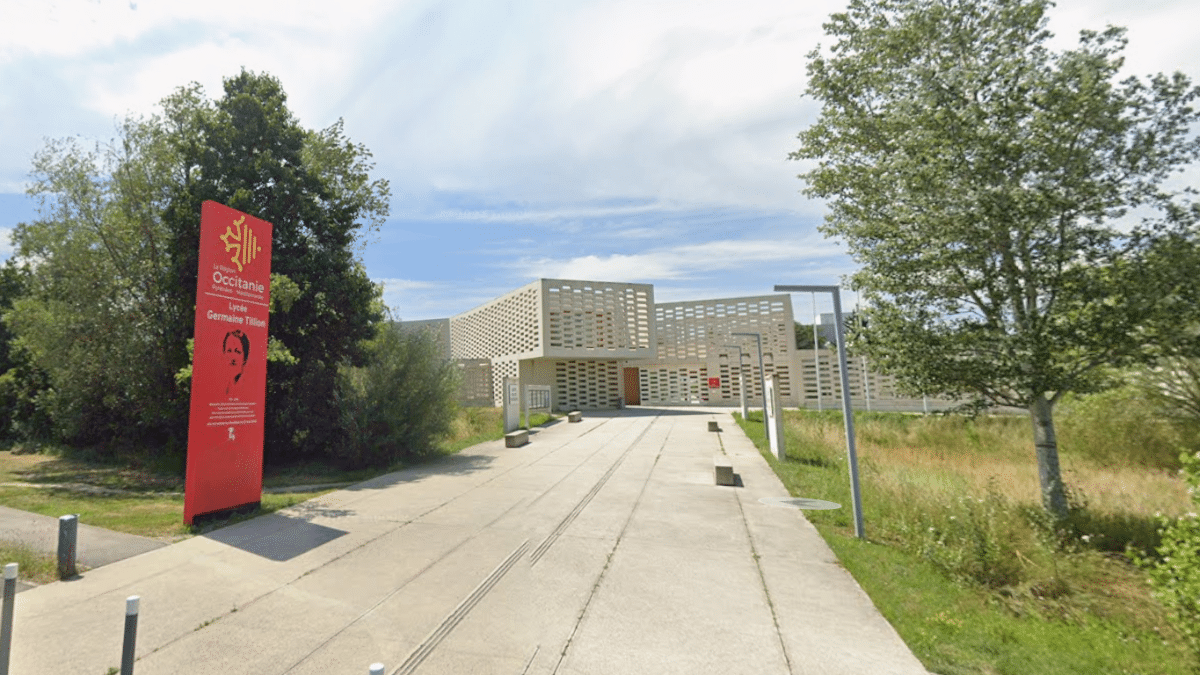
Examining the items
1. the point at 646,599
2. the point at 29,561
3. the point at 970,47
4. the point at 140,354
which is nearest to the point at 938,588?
the point at 646,599

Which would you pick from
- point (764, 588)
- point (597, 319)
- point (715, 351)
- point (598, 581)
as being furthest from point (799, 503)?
point (715, 351)

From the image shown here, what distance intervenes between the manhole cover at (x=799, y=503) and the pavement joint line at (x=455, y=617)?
5.30 meters

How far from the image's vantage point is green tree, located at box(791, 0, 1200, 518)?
25.8 ft

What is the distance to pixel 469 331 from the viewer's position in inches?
2056

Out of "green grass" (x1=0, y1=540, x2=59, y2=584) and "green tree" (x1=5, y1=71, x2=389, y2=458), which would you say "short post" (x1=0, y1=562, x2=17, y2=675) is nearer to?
"green grass" (x1=0, y1=540, x2=59, y2=584)

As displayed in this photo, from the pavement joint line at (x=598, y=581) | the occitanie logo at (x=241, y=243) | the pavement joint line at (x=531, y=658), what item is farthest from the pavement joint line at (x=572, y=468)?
the occitanie logo at (x=241, y=243)

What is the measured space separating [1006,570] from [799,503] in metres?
3.92

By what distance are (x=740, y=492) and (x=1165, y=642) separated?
6729mm

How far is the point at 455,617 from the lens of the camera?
5008 millimetres

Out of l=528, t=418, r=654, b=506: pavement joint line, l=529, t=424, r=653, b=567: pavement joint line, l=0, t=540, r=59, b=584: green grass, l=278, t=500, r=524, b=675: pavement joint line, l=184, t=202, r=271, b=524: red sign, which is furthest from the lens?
l=528, t=418, r=654, b=506: pavement joint line

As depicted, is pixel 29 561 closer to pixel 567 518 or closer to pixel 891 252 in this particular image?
pixel 567 518

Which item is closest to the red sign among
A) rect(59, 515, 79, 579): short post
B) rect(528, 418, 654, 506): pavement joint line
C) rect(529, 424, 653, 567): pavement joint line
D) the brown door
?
rect(59, 515, 79, 579): short post

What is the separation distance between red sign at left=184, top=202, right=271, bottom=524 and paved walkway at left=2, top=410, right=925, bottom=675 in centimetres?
92

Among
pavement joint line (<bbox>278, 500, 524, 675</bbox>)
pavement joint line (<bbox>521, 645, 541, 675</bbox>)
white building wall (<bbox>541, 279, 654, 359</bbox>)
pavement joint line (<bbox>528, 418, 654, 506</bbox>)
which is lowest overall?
pavement joint line (<bbox>521, 645, 541, 675</bbox>)
